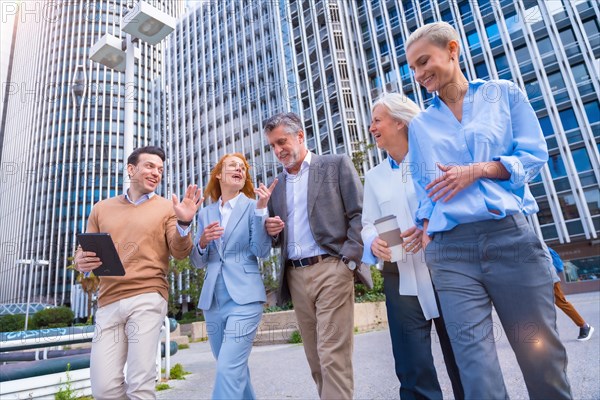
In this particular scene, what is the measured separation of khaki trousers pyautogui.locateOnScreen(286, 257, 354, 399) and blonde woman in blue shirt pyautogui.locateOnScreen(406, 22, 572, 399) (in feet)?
2.79

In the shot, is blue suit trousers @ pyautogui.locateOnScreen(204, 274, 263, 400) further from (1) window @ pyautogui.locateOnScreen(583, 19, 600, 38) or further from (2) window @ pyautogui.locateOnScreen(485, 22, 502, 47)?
(2) window @ pyautogui.locateOnScreen(485, 22, 502, 47)

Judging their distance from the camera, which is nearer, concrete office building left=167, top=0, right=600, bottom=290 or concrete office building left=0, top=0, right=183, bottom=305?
concrete office building left=167, top=0, right=600, bottom=290

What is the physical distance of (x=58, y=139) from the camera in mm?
78312

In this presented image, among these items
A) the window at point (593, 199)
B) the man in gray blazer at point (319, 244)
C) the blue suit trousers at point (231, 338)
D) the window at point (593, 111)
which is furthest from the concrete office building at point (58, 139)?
the blue suit trousers at point (231, 338)

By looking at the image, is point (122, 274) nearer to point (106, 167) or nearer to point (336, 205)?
point (336, 205)

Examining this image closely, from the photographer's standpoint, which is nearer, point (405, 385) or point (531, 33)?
point (405, 385)

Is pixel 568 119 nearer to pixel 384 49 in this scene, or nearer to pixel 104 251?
pixel 384 49

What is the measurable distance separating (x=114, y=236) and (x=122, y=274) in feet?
1.35

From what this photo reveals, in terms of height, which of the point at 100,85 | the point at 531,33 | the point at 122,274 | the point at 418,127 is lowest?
the point at 122,274

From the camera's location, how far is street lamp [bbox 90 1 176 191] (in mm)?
6387

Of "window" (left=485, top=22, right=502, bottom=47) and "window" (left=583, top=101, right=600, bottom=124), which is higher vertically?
"window" (left=485, top=22, right=502, bottom=47)

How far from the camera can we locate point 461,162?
1.87 metres

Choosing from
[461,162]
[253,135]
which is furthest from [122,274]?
[253,135]

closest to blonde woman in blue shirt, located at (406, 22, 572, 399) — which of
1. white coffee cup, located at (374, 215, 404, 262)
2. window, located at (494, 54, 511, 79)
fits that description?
white coffee cup, located at (374, 215, 404, 262)
